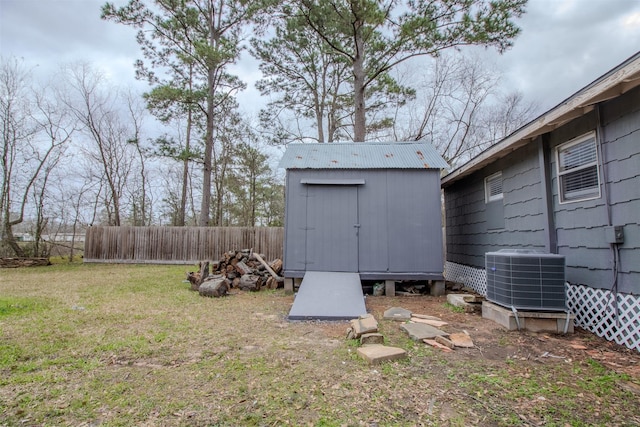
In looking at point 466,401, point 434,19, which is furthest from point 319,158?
point 434,19

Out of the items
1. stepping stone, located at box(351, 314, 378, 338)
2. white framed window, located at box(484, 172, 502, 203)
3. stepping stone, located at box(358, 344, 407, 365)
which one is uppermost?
white framed window, located at box(484, 172, 502, 203)

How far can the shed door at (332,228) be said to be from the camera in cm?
591

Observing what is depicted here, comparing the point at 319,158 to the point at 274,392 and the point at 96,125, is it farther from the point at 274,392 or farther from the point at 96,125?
the point at 96,125

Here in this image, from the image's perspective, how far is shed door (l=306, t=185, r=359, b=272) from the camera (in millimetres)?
5906

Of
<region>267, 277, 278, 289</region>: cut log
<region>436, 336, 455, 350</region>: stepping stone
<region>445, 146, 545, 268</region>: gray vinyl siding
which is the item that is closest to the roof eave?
<region>445, 146, 545, 268</region>: gray vinyl siding

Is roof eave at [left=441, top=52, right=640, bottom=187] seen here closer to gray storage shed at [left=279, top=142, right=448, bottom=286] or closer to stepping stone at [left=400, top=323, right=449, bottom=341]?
gray storage shed at [left=279, top=142, right=448, bottom=286]

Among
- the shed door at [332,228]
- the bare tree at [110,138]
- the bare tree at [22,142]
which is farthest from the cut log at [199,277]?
the bare tree at [22,142]

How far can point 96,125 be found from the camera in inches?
539

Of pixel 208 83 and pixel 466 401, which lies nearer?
pixel 466 401

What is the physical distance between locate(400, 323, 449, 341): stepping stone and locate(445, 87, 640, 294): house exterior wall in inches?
76.0

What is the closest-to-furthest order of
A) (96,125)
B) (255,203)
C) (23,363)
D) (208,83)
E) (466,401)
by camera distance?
(466,401), (23,363), (208,83), (96,125), (255,203)

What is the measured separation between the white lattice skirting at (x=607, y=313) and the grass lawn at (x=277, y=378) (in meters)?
0.17

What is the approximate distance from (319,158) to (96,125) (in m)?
12.7

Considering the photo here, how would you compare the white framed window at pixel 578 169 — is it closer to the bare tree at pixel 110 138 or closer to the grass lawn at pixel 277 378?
the grass lawn at pixel 277 378
